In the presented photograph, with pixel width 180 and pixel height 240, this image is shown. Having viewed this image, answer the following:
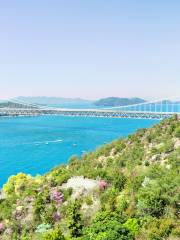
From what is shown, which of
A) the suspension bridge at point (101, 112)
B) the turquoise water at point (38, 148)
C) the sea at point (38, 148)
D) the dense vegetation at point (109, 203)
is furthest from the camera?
the suspension bridge at point (101, 112)

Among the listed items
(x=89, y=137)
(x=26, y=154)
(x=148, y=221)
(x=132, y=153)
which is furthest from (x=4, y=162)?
(x=148, y=221)

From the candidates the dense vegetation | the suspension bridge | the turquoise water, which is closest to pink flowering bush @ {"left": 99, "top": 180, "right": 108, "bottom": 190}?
the dense vegetation

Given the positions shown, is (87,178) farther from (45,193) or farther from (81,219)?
(81,219)

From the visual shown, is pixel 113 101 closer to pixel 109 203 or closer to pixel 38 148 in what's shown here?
pixel 38 148

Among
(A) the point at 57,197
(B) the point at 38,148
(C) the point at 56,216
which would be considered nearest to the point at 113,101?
(B) the point at 38,148

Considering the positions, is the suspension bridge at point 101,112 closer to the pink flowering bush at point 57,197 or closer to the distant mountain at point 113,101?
the pink flowering bush at point 57,197

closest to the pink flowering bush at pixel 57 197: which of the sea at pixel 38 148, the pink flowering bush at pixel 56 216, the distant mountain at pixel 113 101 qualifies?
the pink flowering bush at pixel 56 216

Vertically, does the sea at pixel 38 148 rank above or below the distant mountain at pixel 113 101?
below

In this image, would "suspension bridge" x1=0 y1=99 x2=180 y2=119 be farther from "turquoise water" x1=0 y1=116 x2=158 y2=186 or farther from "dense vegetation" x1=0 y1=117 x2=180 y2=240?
"dense vegetation" x1=0 y1=117 x2=180 y2=240
